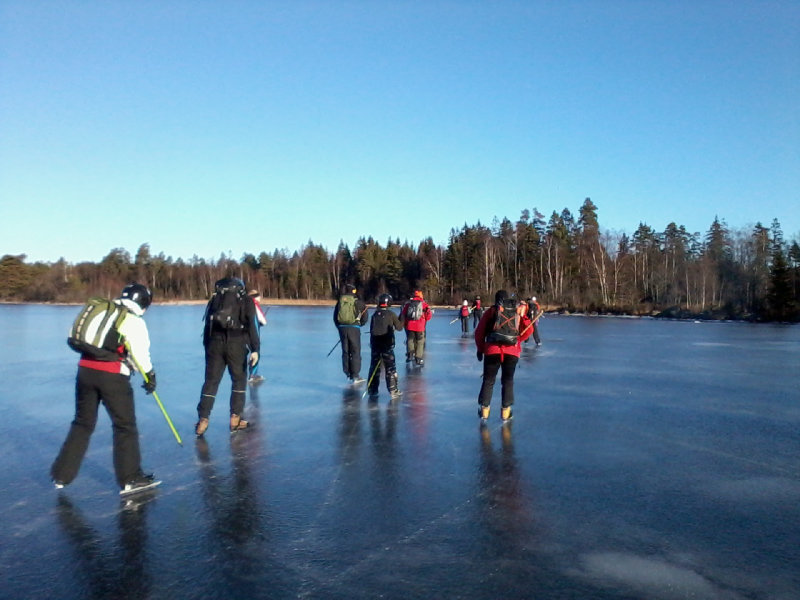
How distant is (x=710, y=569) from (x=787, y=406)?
21.1 feet

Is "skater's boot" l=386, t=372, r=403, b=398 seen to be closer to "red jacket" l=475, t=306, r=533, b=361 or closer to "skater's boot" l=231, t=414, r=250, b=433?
"red jacket" l=475, t=306, r=533, b=361

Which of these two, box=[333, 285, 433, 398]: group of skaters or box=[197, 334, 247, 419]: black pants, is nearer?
box=[197, 334, 247, 419]: black pants

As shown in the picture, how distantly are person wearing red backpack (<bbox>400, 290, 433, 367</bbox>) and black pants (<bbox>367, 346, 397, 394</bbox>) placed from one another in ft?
13.3

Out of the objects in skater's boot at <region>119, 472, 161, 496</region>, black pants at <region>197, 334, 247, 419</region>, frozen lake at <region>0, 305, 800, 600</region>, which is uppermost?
black pants at <region>197, 334, 247, 419</region>

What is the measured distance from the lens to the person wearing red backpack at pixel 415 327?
45.4 feet

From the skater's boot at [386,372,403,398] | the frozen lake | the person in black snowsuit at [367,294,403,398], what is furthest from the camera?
the person in black snowsuit at [367,294,403,398]

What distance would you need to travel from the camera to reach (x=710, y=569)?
348 centimetres

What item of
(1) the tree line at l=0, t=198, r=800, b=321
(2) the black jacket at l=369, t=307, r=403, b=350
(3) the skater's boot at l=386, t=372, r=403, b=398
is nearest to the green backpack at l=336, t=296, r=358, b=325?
(2) the black jacket at l=369, t=307, r=403, b=350

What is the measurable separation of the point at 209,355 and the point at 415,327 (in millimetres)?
7557

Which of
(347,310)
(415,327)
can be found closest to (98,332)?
(347,310)

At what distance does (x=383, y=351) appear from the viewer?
9.75 m

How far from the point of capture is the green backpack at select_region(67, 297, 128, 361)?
4.77 metres

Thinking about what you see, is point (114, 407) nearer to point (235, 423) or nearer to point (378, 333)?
point (235, 423)

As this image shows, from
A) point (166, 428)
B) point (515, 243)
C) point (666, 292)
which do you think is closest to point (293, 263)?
point (515, 243)
